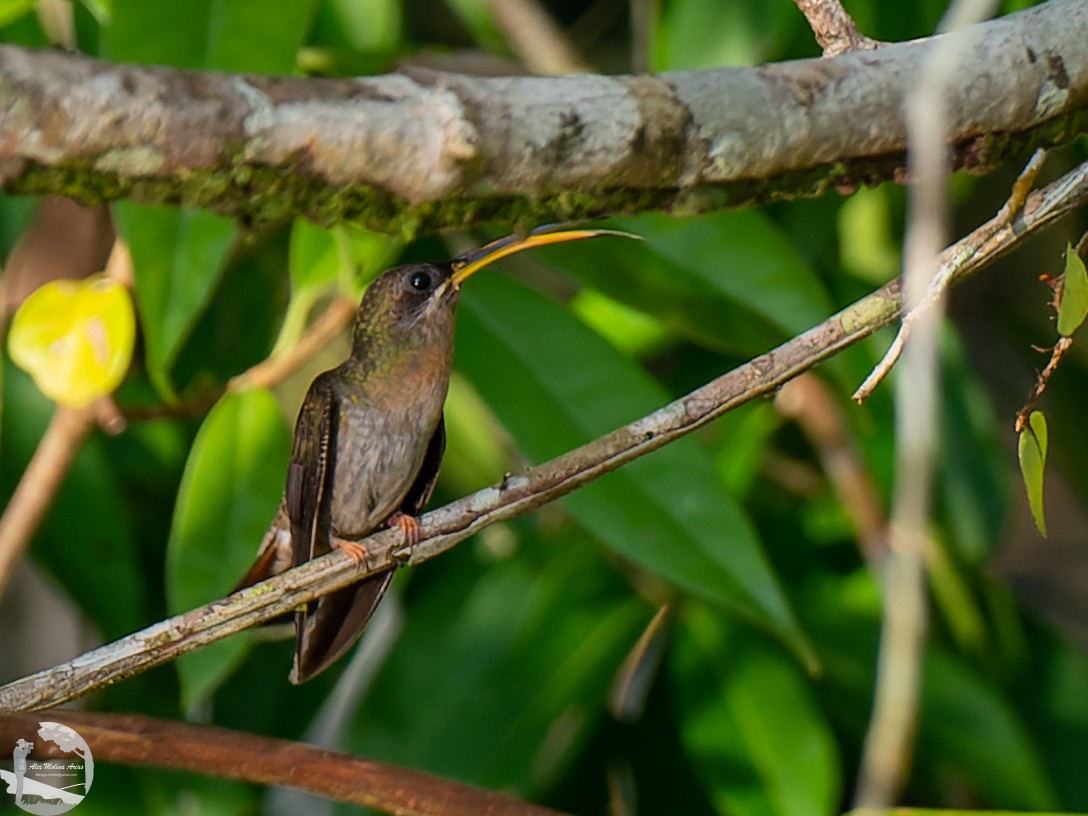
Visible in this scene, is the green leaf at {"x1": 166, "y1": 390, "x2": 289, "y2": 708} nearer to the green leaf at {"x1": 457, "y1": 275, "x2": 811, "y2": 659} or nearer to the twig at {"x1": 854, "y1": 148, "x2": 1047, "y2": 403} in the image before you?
the green leaf at {"x1": 457, "y1": 275, "x2": 811, "y2": 659}

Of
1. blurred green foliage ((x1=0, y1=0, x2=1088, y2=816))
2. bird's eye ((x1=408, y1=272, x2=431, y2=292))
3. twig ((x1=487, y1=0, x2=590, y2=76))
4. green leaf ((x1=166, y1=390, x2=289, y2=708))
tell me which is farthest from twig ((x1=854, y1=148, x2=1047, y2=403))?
twig ((x1=487, y1=0, x2=590, y2=76))

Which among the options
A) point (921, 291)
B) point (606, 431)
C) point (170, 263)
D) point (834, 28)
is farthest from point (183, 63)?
point (921, 291)

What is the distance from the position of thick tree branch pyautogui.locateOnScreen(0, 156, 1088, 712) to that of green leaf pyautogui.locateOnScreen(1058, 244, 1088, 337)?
0.24 feet

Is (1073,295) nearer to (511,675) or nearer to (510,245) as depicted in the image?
(510,245)

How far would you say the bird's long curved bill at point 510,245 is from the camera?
1.91m

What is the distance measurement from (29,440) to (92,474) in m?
0.18

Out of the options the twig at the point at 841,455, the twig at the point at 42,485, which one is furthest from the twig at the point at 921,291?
the twig at the point at 841,455

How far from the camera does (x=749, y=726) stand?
2.81 metres

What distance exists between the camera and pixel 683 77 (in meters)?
1.33

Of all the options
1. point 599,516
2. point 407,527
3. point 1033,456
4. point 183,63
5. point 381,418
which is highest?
point 183,63

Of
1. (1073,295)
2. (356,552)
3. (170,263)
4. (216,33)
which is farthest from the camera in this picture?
(216,33)

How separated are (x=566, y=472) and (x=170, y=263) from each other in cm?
78

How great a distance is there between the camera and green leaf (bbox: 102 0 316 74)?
2080mm

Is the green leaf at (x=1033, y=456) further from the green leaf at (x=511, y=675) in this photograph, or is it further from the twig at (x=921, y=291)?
the green leaf at (x=511, y=675)
